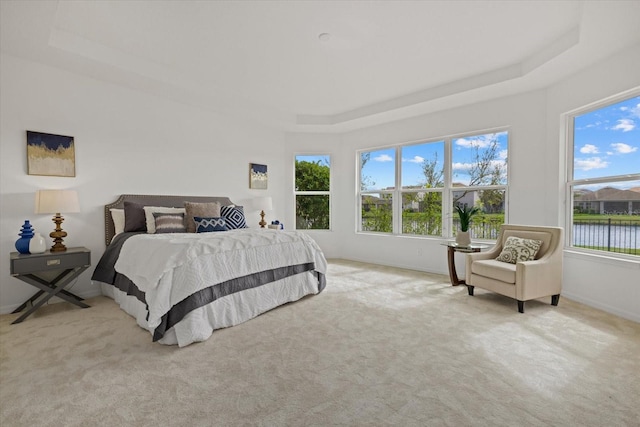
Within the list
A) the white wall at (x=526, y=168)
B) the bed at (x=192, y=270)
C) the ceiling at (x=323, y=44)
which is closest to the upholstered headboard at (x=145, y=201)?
the bed at (x=192, y=270)

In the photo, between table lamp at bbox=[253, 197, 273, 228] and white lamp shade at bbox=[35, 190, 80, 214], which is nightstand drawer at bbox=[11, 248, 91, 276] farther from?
table lamp at bbox=[253, 197, 273, 228]

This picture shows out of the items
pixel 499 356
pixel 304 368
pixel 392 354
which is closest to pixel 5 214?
pixel 304 368

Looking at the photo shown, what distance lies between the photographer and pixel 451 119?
16.2 feet

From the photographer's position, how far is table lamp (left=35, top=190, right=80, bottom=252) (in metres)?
3.13

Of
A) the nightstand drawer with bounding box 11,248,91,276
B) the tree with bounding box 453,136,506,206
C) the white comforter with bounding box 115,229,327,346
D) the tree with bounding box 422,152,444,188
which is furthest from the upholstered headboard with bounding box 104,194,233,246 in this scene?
the tree with bounding box 453,136,506,206

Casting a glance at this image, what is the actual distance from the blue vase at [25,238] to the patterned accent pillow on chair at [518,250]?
16.4 feet

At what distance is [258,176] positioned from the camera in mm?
5746

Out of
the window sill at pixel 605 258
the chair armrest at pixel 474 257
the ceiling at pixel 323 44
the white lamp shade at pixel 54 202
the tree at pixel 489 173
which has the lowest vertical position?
the chair armrest at pixel 474 257

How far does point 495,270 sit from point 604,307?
112 centimetres

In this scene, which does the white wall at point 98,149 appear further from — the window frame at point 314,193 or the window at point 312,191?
the window at point 312,191

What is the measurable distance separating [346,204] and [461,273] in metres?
2.48

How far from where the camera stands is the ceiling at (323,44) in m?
2.65

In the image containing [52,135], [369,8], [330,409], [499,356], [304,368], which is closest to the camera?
[330,409]

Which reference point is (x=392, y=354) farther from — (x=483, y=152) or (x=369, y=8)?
(x=483, y=152)
